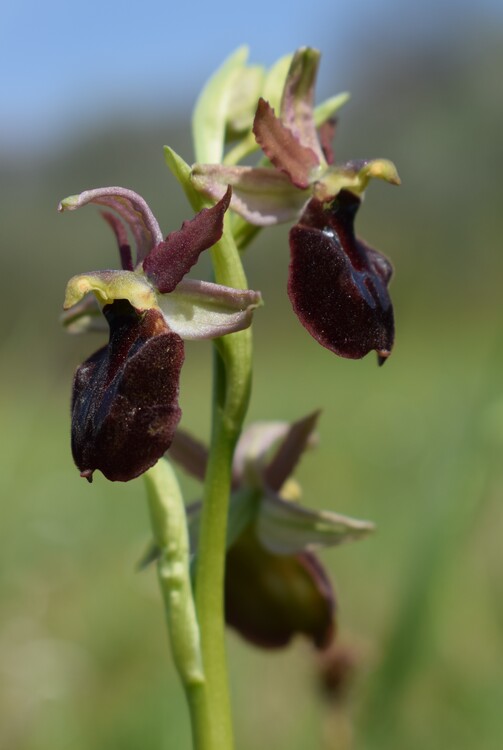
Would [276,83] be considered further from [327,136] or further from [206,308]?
[206,308]

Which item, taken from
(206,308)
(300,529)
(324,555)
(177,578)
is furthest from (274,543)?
(324,555)

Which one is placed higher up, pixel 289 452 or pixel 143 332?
pixel 143 332

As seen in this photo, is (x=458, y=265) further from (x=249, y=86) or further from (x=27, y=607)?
(x=249, y=86)

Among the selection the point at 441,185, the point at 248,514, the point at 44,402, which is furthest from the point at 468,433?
the point at 441,185

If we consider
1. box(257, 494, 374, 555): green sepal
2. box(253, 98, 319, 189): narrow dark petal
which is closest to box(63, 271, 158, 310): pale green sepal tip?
box(253, 98, 319, 189): narrow dark petal

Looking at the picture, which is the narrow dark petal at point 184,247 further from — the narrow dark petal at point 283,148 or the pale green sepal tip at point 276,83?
the pale green sepal tip at point 276,83

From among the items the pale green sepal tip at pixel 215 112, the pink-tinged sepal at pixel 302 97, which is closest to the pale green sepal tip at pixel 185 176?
the pink-tinged sepal at pixel 302 97
